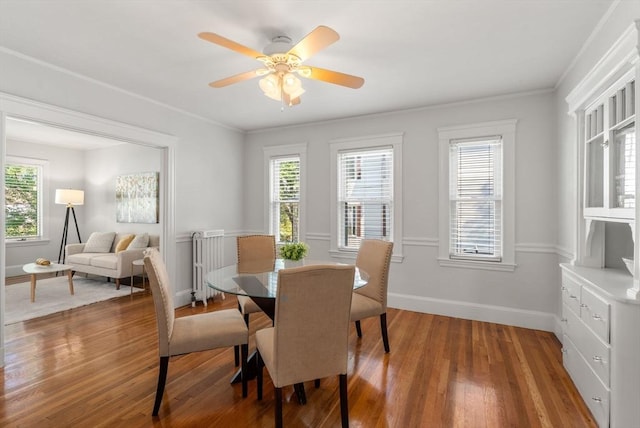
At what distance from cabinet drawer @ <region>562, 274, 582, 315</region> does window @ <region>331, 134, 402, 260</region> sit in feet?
6.13

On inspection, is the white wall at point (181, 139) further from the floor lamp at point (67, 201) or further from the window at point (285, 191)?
the floor lamp at point (67, 201)

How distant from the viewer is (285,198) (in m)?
5.02

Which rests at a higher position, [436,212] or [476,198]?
[476,198]

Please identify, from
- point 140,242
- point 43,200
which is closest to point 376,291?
point 140,242

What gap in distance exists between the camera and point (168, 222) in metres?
4.05

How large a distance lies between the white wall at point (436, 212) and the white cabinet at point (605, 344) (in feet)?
3.73

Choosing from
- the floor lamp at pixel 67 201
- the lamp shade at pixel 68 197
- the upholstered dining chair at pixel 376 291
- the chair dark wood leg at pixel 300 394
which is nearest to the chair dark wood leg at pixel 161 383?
the chair dark wood leg at pixel 300 394

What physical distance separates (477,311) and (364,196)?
2008 millimetres

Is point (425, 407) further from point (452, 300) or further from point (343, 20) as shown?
point (343, 20)

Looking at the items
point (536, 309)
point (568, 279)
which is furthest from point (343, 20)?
point (536, 309)

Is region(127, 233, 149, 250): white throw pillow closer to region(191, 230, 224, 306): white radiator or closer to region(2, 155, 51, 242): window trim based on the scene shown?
region(191, 230, 224, 306): white radiator

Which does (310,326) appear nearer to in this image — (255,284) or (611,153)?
(255,284)

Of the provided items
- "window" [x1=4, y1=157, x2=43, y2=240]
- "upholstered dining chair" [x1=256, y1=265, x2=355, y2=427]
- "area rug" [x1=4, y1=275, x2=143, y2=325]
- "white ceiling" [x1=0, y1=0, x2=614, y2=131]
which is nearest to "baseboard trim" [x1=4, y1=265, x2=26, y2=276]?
"window" [x1=4, y1=157, x2=43, y2=240]

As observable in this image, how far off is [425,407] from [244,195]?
4.16 meters
